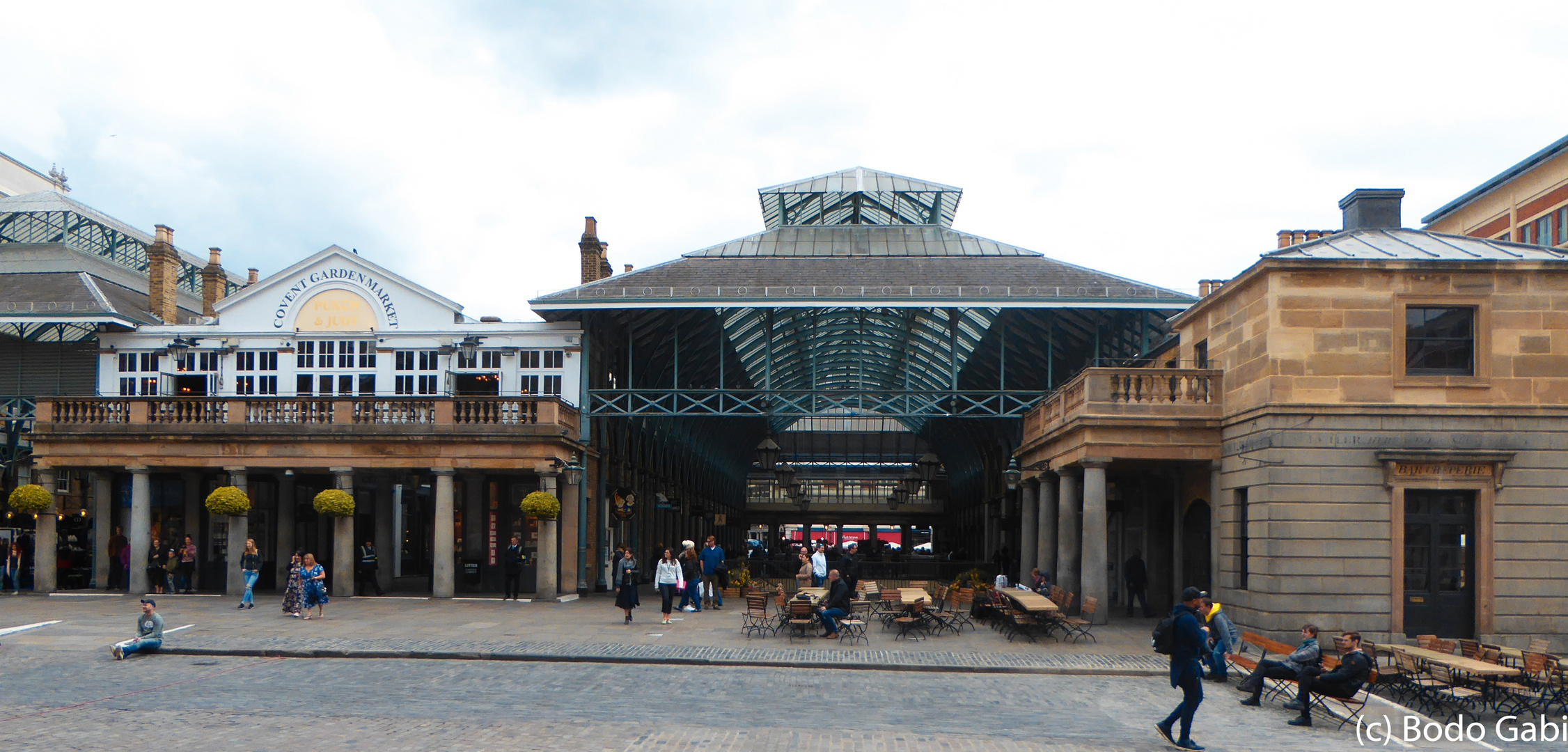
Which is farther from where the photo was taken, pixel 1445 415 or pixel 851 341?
pixel 851 341

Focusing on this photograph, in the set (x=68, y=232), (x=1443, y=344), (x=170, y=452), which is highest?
(x=68, y=232)

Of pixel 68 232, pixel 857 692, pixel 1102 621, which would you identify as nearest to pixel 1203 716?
pixel 857 692

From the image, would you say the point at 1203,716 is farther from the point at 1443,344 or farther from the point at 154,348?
the point at 154,348

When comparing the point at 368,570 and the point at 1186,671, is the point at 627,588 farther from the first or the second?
the point at 1186,671

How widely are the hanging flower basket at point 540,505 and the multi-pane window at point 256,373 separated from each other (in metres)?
8.87

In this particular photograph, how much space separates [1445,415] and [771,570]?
18.8 m

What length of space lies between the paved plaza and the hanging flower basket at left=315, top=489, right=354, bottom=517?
17.8ft

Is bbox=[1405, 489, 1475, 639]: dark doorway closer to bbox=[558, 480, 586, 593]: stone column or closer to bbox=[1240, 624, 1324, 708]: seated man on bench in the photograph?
bbox=[1240, 624, 1324, 708]: seated man on bench

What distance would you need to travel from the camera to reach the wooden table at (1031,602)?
19.3m

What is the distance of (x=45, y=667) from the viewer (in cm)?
1590

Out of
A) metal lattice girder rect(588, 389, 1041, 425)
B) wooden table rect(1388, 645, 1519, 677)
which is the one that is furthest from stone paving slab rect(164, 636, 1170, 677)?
metal lattice girder rect(588, 389, 1041, 425)

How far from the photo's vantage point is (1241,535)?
66.9 ft

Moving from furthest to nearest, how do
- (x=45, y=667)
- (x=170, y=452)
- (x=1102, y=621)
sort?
1. (x=170, y=452)
2. (x=1102, y=621)
3. (x=45, y=667)

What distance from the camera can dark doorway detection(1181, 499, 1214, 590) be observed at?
23.1m
